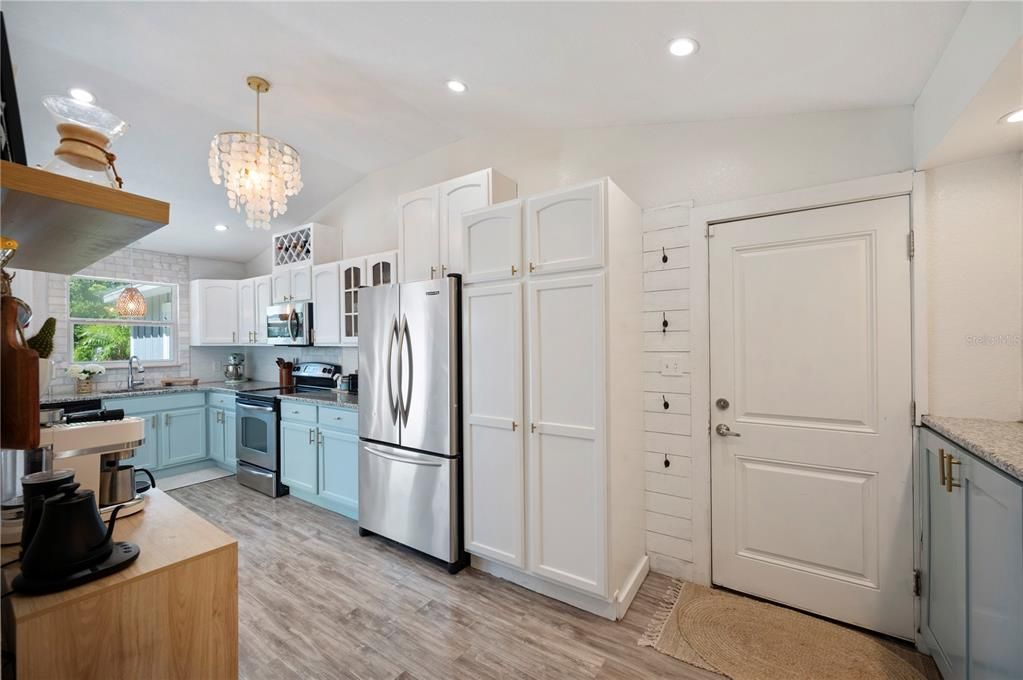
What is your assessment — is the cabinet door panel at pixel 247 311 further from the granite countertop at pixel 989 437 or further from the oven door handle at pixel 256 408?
the granite countertop at pixel 989 437

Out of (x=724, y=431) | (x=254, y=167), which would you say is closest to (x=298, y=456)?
(x=254, y=167)

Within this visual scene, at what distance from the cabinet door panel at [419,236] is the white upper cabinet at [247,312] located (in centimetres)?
256

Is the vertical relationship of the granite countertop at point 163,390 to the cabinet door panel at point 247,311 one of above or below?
below

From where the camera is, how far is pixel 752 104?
2.25 meters

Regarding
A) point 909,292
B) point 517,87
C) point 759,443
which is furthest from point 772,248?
point 517,87

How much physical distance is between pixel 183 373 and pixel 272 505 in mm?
2591

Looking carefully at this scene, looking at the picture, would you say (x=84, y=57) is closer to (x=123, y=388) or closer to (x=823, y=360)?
(x=123, y=388)

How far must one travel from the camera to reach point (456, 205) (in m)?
3.07

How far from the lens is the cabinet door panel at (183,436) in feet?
15.1

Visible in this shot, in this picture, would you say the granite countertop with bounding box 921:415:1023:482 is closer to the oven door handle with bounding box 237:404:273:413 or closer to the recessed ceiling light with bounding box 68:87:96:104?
the oven door handle with bounding box 237:404:273:413

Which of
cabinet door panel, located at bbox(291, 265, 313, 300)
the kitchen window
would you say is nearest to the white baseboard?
Result: cabinet door panel, located at bbox(291, 265, 313, 300)

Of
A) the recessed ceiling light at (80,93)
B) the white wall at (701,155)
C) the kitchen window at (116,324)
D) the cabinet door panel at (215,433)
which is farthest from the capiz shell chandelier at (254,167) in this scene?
the kitchen window at (116,324)

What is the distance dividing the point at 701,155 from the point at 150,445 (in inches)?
214

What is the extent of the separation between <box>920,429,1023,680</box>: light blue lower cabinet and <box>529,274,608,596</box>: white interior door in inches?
50.7
